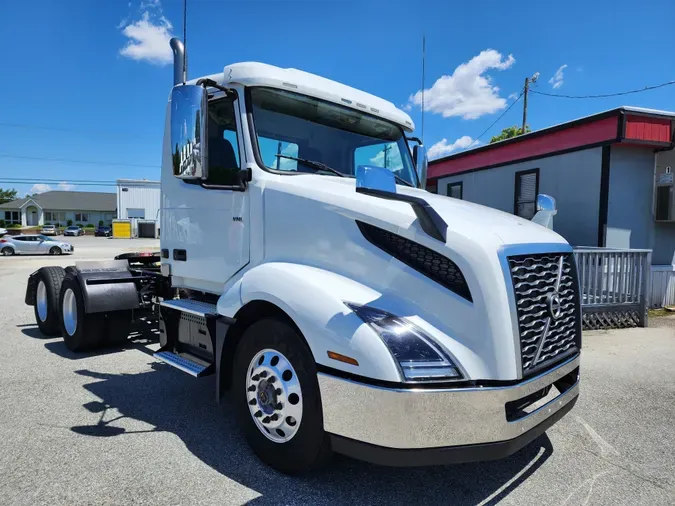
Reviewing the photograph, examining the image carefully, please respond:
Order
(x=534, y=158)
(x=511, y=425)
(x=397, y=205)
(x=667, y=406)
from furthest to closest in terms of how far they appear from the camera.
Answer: (x=534, y=158) → (x=667, y=406) → (x=397, y=205) → (x=511, y=425)

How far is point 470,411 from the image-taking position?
2355mm

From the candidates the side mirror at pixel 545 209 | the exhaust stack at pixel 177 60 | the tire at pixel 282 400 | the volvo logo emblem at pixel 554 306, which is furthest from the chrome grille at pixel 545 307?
the exhaust stack at pixel 177 60

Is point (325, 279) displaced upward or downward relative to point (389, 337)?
upward

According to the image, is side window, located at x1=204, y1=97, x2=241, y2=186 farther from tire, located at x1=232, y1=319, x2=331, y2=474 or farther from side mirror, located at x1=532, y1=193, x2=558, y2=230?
side mirror, located at x1=532, y1=193, x2=558, y2=230

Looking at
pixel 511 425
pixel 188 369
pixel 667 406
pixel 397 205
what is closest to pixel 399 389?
pixel 511 425

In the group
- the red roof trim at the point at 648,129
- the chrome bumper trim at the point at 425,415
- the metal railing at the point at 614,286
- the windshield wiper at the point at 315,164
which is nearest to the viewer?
the chrome bumper trim at the point at 425,415

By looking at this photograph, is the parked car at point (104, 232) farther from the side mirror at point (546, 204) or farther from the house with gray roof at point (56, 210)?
the side mirror at point (546, 204)

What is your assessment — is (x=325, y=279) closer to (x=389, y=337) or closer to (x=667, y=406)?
(x=389, y=337)

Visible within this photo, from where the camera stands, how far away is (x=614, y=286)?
784 cm

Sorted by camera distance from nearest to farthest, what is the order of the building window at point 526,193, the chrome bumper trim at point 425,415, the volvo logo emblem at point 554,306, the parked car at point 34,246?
the chrome bumper trim at point 425,415, the volvo logo emblem at point 554,306, the building window at point 526,193, the parked car at point 34,246

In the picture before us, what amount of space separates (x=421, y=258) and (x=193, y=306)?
2.24m

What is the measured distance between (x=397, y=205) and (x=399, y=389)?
1071 mm

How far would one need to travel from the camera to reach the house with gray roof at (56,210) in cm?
7069

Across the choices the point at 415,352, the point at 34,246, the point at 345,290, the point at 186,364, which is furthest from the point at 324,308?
the point at 34,246
